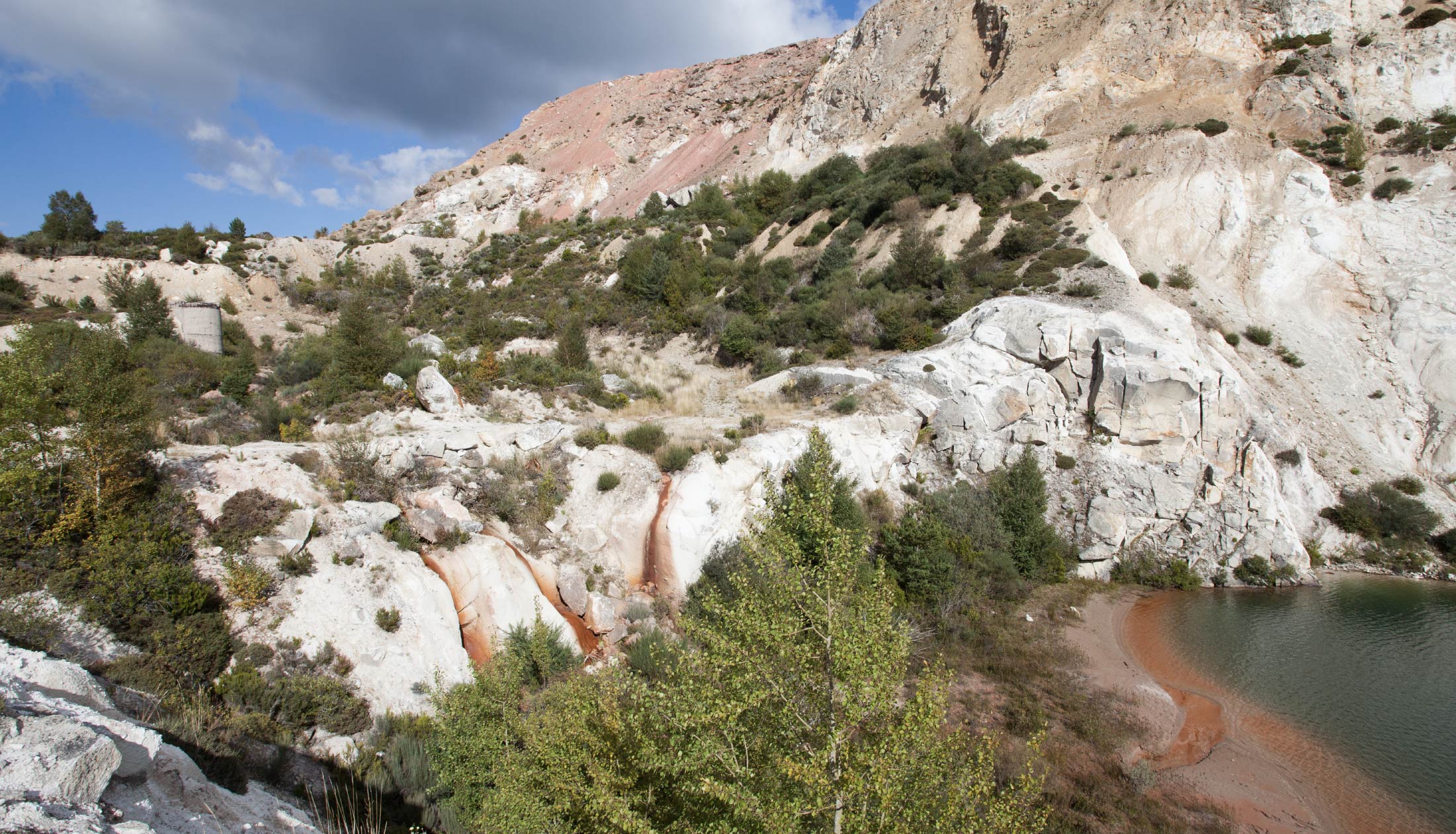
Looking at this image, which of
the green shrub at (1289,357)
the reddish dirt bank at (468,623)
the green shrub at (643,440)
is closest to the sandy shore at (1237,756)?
the green shrub at (643,440)

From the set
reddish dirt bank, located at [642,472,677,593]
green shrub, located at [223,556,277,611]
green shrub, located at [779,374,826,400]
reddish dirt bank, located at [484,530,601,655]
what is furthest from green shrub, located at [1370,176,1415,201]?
green shrub, located at [223,556,277,611]

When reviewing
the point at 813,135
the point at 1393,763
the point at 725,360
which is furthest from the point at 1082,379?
the point at 813,135

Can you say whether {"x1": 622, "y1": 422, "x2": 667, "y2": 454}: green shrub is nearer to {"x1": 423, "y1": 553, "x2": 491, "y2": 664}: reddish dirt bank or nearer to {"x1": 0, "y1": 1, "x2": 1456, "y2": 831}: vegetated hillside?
{"x1": 0, "y1": 1, "x2": 1456, "y2": 831}: vegetated hillside

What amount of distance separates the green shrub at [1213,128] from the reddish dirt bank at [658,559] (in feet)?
93.2

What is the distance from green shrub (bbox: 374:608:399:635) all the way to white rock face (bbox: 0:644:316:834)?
4151 mm

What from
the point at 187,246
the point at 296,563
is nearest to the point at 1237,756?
the point at 296,563

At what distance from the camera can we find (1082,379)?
17406mm

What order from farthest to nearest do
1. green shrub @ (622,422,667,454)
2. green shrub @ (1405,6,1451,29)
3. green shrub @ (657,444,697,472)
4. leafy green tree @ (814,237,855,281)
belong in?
leafy green tree @ (814,237,855,281), green shrub @ (1405,6,1451,29), green shrub @ (622,422,667,454), green shrub @ (657,444,697,472)

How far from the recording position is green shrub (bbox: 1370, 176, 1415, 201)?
2091 centimetres

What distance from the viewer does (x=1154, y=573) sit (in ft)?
52.3

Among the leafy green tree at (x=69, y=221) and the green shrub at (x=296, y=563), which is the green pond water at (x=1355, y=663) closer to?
the green shrub at (x=296, y=563)

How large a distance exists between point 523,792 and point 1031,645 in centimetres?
1124

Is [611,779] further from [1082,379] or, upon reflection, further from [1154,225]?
[1154,225]

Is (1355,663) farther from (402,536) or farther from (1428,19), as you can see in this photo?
(1428,19)
